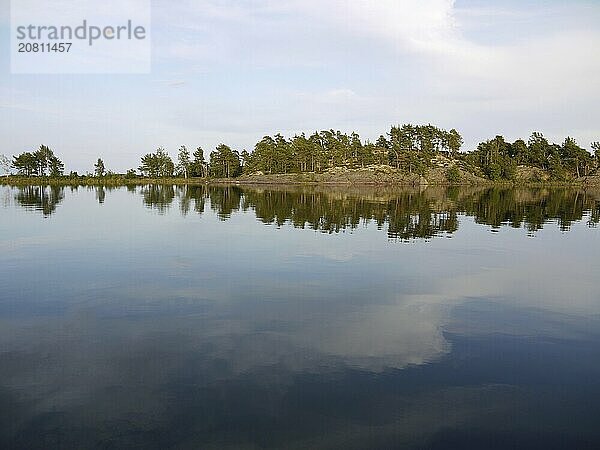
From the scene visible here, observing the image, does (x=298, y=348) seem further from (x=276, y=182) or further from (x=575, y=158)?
(x=575, y=158)

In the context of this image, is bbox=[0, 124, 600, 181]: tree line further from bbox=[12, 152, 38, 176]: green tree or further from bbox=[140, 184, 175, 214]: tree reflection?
bbox=[140, 184, 175, 214]: tree reflection

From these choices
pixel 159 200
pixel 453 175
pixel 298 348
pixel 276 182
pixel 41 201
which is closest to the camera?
pixel 298 348

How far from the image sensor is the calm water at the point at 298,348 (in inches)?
374

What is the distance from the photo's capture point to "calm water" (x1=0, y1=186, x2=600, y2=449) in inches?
374

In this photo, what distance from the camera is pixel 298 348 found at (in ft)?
44.3

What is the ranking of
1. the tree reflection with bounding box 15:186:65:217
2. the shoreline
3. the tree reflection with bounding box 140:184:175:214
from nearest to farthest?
the tree reflection with bounding box 15:186:65:217
the tree reflection with bounding box 140:184:175:214
the shoreline

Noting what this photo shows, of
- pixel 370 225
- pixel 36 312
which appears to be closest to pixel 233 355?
pixel 36 312

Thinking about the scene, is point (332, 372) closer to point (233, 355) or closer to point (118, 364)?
point (233, 355)

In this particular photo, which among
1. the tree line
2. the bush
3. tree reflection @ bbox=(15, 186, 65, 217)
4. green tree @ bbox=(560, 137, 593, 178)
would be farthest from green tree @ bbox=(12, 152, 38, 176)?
green tree @ bbox=(560, 137, 593, 178)

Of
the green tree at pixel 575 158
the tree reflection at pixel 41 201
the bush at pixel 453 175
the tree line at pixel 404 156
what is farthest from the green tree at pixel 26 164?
the green tree at pixel 575 158

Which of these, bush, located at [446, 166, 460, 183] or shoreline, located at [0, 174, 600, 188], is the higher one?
bush, located at [446, 166, 460, 183]

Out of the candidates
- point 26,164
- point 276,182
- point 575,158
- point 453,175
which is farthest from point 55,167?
point 575,158

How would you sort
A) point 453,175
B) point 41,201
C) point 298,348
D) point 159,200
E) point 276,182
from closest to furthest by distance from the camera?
1. point 298,348
2. point 41,201
3. point 159,200
4. point 453,175
5. point 276,182

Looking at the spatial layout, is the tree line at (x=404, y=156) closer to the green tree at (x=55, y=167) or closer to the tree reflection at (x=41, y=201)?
the green tree at (x=55, y=167)
